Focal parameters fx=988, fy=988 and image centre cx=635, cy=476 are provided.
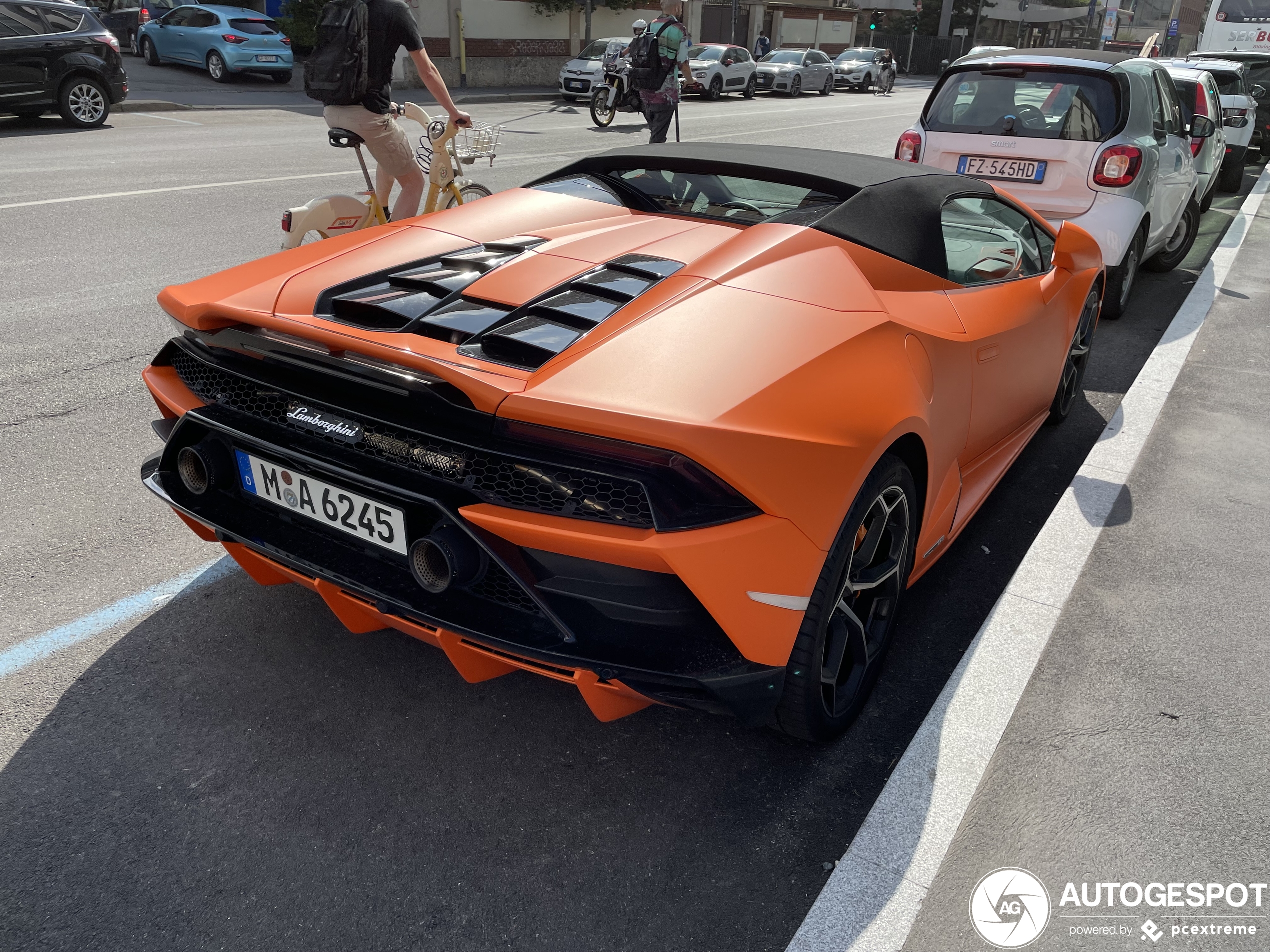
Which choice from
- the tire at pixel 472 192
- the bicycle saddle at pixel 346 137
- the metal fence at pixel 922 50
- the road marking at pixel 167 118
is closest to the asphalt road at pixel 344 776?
the bicycle saddle at pixel 346 137

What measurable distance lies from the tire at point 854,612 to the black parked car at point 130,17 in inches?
1110

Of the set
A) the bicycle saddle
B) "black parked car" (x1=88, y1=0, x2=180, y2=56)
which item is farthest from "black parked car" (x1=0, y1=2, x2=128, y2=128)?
"black parked car" (x1=88, y1=0, x2=180, y2=56)

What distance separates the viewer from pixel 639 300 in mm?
2355

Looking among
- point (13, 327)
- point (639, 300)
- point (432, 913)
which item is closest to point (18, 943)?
point (432, 913)

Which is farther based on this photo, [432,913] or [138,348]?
[138,348]

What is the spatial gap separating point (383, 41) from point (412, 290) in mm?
3851

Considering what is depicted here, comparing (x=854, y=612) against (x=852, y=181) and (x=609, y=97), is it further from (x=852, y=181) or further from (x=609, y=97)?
(x=609, y=97)

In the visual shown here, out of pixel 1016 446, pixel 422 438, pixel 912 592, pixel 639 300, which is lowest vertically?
pixel 912 592

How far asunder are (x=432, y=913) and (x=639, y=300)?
142 centimetres

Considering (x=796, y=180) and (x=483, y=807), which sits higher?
(x=796, y=180)

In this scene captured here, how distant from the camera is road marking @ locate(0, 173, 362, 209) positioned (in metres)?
8.54

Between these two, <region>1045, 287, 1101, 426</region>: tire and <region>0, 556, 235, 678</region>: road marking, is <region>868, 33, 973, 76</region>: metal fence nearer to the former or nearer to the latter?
<region>1045, 287, 1101, 426</region>: tire

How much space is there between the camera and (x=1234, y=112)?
40.2 ft

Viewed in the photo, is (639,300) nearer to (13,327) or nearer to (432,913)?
(432,913)
